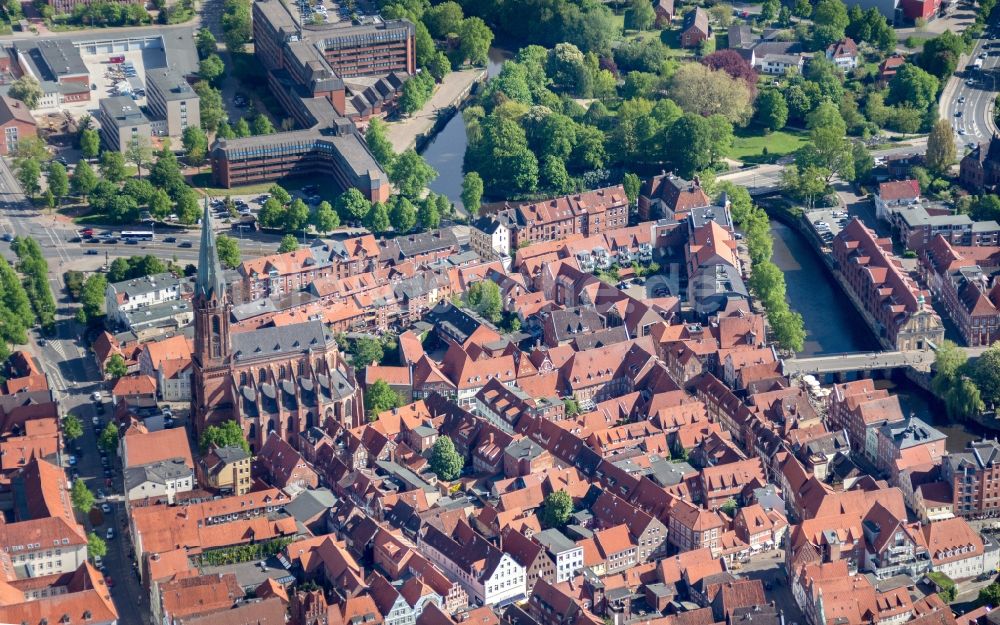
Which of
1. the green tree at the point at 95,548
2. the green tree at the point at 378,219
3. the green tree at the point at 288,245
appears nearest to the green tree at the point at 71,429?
the green tree at the point at 95,548

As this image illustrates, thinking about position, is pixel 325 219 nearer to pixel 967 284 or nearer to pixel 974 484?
pixel 967 284

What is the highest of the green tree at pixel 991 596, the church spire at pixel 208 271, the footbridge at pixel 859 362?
the church spire at pixel 208 271

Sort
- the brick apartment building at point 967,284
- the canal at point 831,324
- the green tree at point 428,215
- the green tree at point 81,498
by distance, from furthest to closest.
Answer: the green tree at point 428,215 → the brick apartment building at point 967,284 → the canal at point 831,324 → the green tree at point 81,498

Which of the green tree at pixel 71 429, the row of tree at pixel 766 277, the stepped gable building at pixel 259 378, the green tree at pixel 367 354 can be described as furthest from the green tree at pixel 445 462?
the row of tree at pixel 766 277

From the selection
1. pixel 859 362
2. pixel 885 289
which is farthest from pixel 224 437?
pixel 885 289

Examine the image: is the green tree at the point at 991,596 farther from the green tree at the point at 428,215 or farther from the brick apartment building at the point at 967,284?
the green tree at the point at 428,215

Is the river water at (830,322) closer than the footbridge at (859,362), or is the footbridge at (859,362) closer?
the river water at (830,322)

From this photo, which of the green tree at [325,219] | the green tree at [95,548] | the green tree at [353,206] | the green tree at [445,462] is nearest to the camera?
the green tree at [95,548]

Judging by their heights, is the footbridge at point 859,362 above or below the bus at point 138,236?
below
